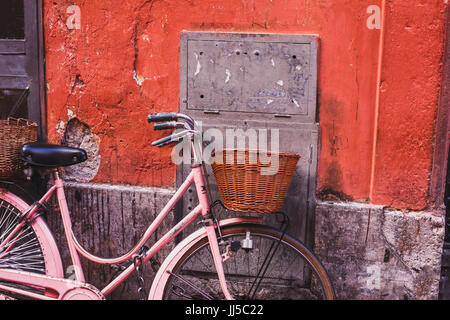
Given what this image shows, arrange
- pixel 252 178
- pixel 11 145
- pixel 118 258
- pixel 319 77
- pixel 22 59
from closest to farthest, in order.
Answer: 1. pixel 252 178
2. pixel 118 258
3. pixel 11 145
4. pixel 319 77
5. pixel 22 59

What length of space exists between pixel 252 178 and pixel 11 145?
181 centimetres

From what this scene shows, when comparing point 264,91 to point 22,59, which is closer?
point 264,91

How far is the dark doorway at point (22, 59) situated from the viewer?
3.40 metres

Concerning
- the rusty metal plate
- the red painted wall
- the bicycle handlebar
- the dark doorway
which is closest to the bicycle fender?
the bicycle handlebar

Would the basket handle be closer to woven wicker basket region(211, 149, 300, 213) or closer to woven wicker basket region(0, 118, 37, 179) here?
woven wicker basket region(0, 118, 37, 179)

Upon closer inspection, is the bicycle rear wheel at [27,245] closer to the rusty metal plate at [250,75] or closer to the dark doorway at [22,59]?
the dark doorway at [22,59]

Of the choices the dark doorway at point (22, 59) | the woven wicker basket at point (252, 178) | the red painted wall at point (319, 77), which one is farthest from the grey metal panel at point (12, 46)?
the woven wicker basket at point (252, 178)

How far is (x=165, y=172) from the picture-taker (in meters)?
3.34

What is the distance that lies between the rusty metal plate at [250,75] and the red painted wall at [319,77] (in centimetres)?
9

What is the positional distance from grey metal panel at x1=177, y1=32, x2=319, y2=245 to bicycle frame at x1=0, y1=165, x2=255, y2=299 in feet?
2.23

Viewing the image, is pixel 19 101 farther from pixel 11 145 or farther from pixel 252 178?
pixel 252 178

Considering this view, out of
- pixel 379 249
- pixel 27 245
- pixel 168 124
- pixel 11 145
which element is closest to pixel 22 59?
pixel 11 145

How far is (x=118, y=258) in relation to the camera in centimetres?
271

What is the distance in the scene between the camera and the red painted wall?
301cm
